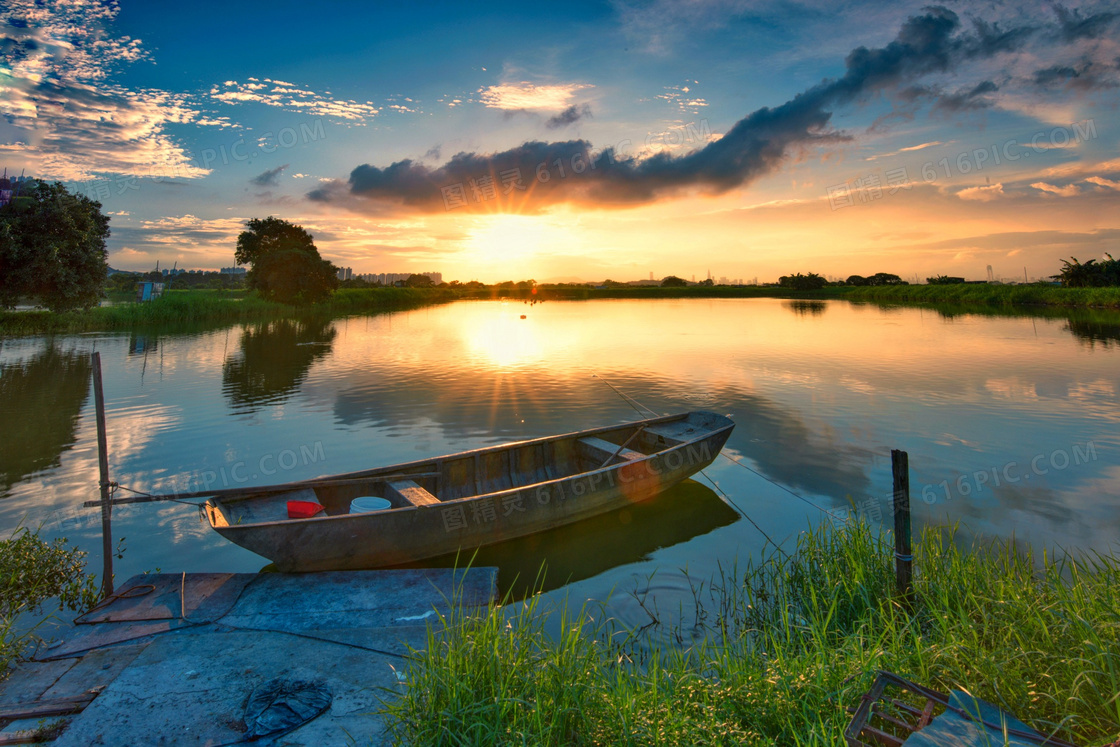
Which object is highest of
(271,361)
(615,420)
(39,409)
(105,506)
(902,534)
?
(271,361)

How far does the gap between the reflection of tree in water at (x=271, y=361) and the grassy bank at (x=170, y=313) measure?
5.84 metres

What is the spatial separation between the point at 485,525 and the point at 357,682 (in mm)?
3429

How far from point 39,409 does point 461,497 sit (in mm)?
16413

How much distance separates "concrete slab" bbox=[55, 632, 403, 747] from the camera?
14.4 feet

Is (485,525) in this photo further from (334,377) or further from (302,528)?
(334,377)

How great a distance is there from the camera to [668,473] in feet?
34.7

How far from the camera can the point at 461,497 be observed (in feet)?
31.7

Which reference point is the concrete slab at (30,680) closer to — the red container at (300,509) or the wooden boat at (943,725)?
the red container at (300,509)

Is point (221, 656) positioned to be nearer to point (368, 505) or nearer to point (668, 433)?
point (368, 505)

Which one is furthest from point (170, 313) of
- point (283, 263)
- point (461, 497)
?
point (461, 497)

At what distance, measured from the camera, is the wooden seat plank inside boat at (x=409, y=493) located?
27.2 ft

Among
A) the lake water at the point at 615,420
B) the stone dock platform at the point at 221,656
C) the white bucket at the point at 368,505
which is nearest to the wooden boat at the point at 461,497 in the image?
the white bucket at the point at 368,505

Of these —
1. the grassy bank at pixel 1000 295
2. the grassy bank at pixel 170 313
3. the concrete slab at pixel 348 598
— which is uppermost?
the grassy bank at pixel 1000 295

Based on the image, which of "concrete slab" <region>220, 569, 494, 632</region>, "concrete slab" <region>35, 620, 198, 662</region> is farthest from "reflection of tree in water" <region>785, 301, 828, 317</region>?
"concrete slab" <region>35, 620, 198, 662</region>
